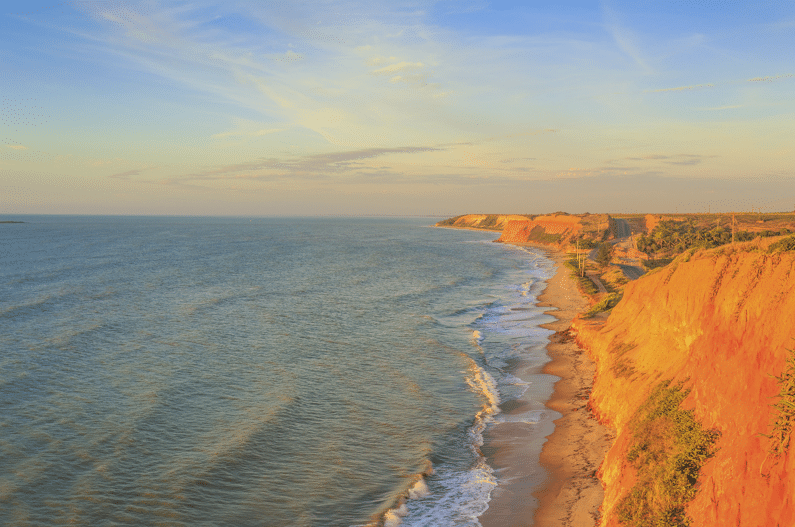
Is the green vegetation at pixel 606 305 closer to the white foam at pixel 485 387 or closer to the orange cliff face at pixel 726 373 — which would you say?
the white foam at pixel 485 387

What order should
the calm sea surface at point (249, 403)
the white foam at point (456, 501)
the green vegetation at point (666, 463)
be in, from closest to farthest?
the green vegetation at point (666, 463), the white foam at point (456, 501), the calm sea surface at point (249, 403)

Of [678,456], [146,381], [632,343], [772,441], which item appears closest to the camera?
[772,441]

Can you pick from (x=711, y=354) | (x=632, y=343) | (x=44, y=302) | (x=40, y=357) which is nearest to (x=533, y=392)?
(x=632, y=343)

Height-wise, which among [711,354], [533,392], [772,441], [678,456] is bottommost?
[533,392]

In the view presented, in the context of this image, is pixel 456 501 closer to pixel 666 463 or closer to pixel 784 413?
pixel 666 463

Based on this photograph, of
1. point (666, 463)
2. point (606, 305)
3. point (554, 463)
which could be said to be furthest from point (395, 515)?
point (606, 305)

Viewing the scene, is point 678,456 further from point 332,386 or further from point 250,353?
point 250,353

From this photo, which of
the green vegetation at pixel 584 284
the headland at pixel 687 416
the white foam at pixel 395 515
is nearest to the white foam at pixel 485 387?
the headland at pixel 687 416

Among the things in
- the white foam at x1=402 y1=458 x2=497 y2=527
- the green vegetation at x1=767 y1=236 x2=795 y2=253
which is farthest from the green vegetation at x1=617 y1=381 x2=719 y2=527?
the green vegetation at x1=767 y1=236 x2=795 y2=253
